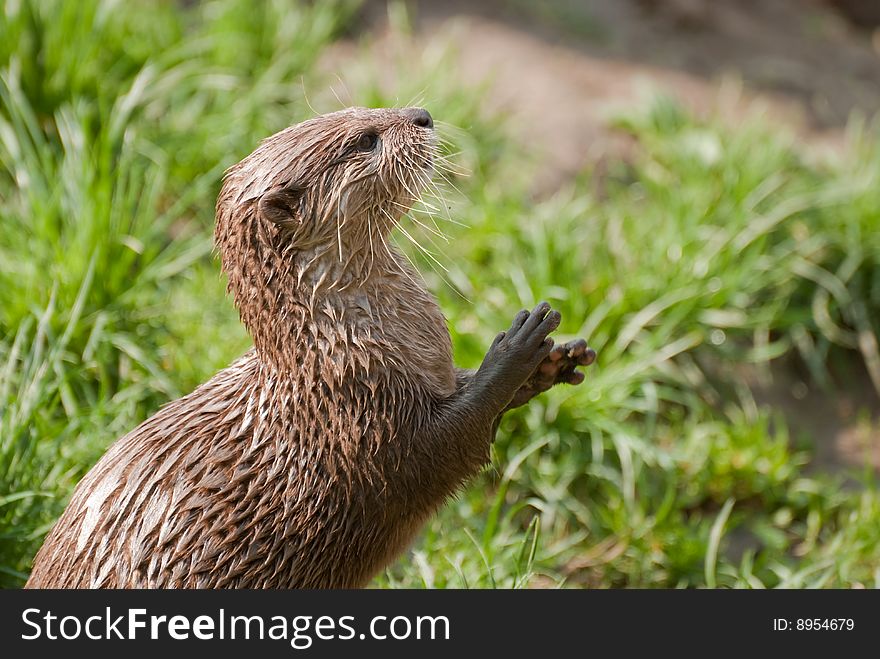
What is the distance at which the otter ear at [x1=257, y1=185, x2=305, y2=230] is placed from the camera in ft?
6.76

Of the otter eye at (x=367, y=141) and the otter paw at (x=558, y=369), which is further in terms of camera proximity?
the otter paw at (x=558, y=369)

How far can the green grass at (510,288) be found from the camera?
123 inches

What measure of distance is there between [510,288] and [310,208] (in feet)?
5.80

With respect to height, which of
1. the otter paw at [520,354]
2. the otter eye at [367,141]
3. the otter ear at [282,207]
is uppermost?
the otter eye at [367,141]

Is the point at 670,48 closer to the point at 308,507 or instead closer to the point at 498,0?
the point at 498,0

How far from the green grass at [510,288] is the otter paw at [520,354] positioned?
0.61m

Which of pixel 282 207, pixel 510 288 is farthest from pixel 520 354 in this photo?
pixel 510 288

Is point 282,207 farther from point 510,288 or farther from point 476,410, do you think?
point 510,288

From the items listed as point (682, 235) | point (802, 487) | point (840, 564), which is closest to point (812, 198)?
point (682, 235)

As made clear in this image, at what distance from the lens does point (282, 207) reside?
81.5 inches

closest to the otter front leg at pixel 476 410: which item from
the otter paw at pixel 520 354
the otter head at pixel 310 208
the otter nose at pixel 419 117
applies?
the otter paw at pixel 520 354

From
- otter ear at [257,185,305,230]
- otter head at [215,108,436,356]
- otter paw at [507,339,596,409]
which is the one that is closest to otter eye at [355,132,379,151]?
otter head at [215,108,436,356]

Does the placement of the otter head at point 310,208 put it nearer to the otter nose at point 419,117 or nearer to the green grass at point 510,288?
the otter nose at point 419,117

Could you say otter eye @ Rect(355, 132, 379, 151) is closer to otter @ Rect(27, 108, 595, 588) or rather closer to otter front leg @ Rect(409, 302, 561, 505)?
otter @ Rect(27, 108, 595, 588)
